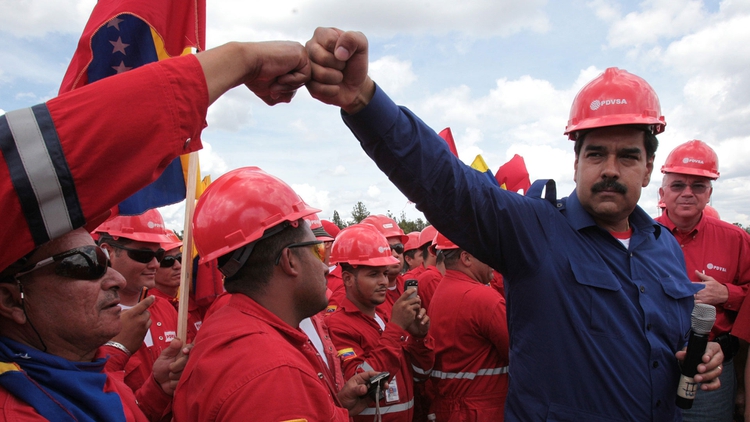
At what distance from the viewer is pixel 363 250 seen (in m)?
4.96

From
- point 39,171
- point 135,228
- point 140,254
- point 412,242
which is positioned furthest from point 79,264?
point 412,242

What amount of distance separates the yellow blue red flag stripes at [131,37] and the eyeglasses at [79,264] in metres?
1.08

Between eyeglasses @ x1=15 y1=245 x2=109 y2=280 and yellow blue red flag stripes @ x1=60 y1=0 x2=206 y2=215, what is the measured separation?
108 centimetres

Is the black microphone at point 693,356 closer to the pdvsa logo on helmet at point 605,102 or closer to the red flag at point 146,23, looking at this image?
the pdvsa logo on helmet at point 605,102

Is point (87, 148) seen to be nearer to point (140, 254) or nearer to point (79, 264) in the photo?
point (79, 264)

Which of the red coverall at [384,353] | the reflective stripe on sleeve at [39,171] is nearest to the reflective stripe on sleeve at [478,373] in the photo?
the red coverall at [384,353]

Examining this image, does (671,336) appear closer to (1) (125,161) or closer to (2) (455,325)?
(2) (455,325)

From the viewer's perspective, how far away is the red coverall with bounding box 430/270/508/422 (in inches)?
162

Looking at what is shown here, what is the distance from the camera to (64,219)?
1.20m

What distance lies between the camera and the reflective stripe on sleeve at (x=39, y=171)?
43.8 inches

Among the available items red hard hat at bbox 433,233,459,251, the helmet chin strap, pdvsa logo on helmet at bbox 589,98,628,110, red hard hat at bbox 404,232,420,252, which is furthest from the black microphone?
red hard hat at bbox 404,232,420,252

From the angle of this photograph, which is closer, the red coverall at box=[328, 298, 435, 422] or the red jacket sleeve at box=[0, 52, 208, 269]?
the red jacket sleeve at box=[0, 52, 208, 269]

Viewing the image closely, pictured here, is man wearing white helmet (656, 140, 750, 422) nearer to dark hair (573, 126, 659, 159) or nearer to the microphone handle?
dark hair (573, 126, 659, 159)

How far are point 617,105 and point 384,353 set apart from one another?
93.5 inches
